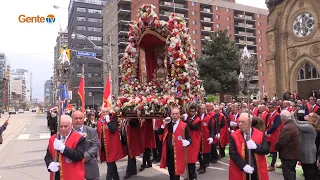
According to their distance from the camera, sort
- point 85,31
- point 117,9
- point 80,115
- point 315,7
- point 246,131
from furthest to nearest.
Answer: point 85,31 < point 117,9 < point 315,7 < point 80,115 < point 246,131

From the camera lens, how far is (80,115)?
Result: 5594mm

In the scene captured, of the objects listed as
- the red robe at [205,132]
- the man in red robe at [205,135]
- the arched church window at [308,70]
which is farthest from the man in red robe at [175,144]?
the arched church window at [308,70]

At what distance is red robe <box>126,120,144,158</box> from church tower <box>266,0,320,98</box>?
26.3 m

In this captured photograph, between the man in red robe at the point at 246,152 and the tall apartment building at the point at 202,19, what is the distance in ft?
164

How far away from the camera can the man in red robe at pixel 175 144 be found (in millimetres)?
6941

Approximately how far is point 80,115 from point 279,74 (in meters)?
32.0

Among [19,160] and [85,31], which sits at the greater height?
[85,31]

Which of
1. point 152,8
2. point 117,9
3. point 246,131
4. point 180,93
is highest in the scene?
point 117,9

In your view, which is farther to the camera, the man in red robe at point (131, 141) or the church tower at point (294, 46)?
the church tower at point (294, 46)

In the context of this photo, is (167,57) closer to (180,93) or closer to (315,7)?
(180,93)

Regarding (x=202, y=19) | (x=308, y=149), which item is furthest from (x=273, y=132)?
(x=202, y=19)

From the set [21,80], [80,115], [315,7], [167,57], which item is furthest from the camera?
[21,80]

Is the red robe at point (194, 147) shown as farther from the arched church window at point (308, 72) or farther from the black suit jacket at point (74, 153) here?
the arched church window at point (308, 72)

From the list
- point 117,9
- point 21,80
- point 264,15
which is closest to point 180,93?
point 117,9
